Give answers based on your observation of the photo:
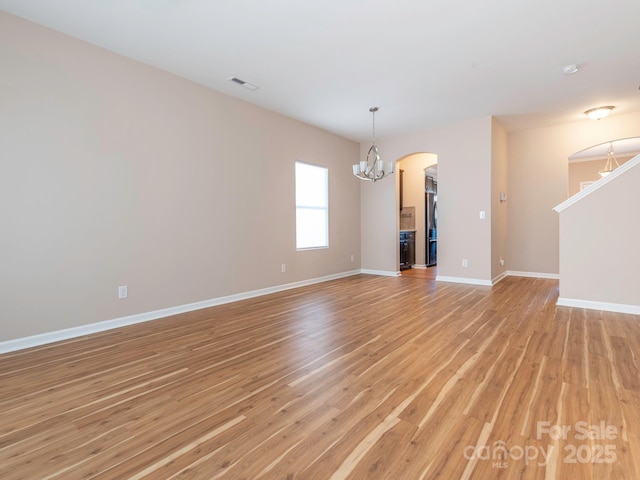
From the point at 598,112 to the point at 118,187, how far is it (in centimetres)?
704

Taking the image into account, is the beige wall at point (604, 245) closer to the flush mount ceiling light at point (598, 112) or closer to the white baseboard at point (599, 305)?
the white baseboard at point (599, 305)

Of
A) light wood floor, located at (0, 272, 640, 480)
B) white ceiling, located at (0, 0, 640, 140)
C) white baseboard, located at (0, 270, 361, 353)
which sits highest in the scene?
white ceiling, located at (0, 0, 640, 140)

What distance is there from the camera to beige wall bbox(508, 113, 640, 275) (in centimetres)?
590

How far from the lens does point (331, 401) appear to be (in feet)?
6.22

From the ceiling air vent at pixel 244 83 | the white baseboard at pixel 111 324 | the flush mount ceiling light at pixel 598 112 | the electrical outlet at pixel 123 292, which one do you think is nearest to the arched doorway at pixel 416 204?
the flush mount ceiling light at pixel 598 112

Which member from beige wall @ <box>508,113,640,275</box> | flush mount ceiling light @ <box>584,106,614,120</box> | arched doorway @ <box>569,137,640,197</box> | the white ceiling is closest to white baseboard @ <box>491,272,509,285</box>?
beige wall @ <box>508,113,640,275</box>

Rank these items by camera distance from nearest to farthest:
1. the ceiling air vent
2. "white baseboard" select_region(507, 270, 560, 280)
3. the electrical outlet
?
the electrical outlet < the ceiling air vent < "white baseboard" select_region(507, 270, 560, 280)

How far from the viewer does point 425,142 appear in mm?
6176

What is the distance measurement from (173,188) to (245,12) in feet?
6.82

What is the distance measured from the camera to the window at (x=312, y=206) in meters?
5.70

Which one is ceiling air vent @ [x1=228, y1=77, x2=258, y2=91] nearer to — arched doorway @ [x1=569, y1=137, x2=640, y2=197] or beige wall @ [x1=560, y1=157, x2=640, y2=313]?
beige wall @ [x1=560, y1=157, x2=640, y2=313]

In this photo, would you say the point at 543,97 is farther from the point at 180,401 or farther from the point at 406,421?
the point at 180,401

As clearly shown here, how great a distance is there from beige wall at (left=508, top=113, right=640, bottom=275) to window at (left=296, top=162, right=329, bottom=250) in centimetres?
391

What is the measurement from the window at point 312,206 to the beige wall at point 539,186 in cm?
391
